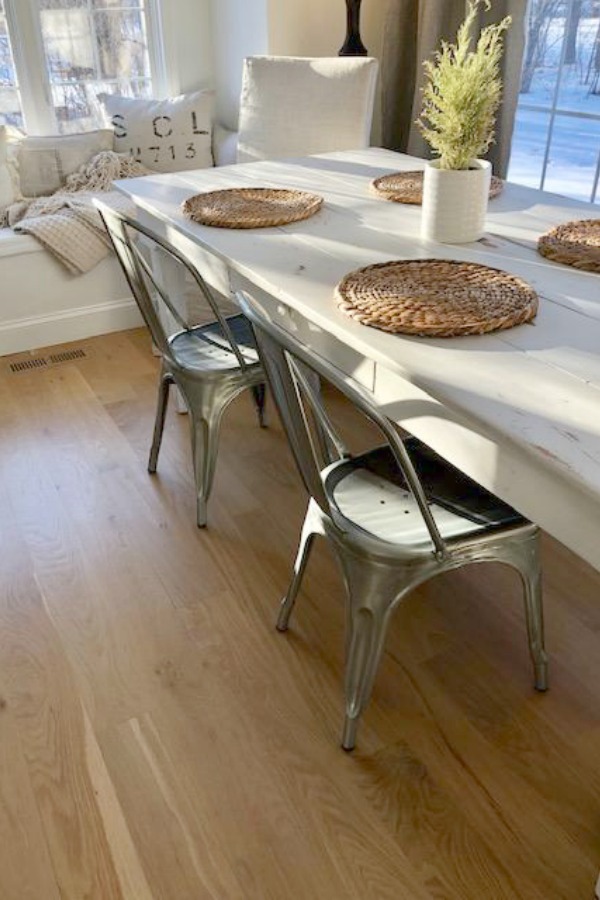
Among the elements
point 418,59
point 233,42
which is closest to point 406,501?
point 418,59

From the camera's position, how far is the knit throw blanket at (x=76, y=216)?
9.83 ft

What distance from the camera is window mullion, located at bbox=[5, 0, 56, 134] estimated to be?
337cm

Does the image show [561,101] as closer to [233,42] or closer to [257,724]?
[233,42]

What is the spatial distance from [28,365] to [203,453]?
1.41m

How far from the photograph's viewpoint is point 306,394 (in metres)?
1.20

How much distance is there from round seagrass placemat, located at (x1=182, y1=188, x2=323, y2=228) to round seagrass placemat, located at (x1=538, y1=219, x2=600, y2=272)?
56 cm

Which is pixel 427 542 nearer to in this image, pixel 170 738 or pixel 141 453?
pixel 170 738

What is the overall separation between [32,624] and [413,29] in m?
2.91

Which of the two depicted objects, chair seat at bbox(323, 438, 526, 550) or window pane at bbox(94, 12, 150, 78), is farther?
window pane at bbox(94, 12, 150, 78)

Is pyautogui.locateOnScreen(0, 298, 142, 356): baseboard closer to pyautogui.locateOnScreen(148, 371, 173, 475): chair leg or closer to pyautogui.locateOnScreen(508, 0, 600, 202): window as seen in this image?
pyautogui.locateOnScreen(148, 371, 173, 475): chair leg

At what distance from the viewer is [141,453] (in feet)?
7.72

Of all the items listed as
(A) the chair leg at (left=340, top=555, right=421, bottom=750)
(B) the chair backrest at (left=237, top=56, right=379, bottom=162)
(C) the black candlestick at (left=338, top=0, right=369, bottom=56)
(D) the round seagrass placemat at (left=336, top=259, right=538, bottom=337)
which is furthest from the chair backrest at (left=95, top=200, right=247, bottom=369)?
(C) the black candlestick at (left=338, top=0, right=369, bottom=56)

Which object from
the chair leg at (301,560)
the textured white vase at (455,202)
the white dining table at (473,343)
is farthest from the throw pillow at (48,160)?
the chair leg at (301,560)

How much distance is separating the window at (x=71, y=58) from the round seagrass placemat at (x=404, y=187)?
2.25m
